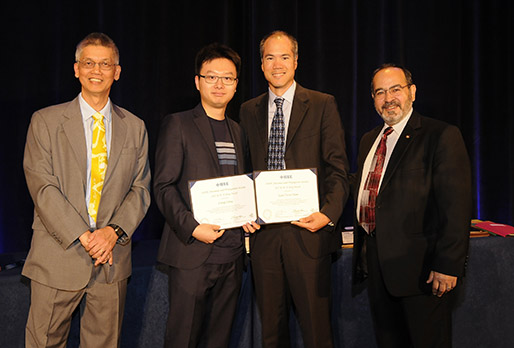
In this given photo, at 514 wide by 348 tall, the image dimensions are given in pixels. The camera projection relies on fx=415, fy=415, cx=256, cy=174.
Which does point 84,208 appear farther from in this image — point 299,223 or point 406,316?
point 406,316

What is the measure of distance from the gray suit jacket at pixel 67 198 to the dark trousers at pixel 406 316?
126cm

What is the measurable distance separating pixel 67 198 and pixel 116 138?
1.14 ft

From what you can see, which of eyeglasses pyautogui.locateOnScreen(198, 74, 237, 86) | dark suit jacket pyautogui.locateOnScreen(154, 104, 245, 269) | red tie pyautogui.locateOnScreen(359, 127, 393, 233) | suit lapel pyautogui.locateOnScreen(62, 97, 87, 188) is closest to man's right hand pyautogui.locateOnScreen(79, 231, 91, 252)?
suit lapel pyautogui.locateOnScreen(62, 97, 87, 188)

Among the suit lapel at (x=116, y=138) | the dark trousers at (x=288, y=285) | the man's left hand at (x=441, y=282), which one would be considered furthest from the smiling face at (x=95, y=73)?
the man's left hand at (x=441, y=282)

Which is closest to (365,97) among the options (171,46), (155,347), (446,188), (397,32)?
(397,32)

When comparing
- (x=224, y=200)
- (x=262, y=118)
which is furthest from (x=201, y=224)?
(x=262, y=118)

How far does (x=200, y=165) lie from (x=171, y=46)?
1798 mm

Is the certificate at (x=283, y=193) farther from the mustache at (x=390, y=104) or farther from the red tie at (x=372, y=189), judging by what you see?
the mustache at (x=390, y=104)

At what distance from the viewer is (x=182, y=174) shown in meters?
2.00

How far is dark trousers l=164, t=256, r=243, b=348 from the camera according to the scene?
6.33 feet

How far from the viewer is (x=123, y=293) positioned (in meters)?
1.97

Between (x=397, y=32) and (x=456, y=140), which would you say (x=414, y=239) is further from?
(x=397, y=32)

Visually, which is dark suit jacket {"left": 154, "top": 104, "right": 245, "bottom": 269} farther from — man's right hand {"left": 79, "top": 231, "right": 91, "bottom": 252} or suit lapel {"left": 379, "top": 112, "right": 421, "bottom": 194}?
suit lapel {"left": 379, "top": 112, "right": 421, "bottom": 194}

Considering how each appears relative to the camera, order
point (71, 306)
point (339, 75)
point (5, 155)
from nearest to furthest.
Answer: point (71, 306)
point (5, 155)
point (339, 75)
